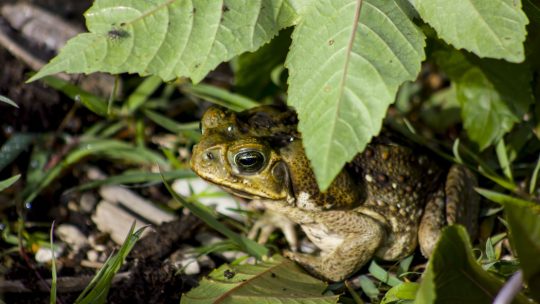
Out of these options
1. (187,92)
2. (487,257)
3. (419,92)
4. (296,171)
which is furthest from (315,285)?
(419,92)

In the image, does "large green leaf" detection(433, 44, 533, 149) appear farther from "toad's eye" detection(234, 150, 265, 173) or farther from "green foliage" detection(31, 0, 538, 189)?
"toad's eye" detection(234, 150, 265, 173)

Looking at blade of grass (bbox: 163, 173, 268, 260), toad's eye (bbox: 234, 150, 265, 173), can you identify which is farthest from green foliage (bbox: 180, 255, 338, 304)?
toad's eye (bbox: 234, 150, 265, 173)

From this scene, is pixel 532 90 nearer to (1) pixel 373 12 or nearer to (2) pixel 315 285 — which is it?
(1) pixel 373 12

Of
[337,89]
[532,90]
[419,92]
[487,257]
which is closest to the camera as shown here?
[337,89]

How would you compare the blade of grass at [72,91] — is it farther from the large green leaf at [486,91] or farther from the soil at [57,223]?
the large green leaf at [486,91]

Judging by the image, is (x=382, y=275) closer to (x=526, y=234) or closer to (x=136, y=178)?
(x=526, y=234)

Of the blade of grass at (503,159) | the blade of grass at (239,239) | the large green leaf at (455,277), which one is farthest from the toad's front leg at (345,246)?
the large green leaf at (455,277)

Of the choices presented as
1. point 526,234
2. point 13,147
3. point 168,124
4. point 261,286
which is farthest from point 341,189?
point 13,147
